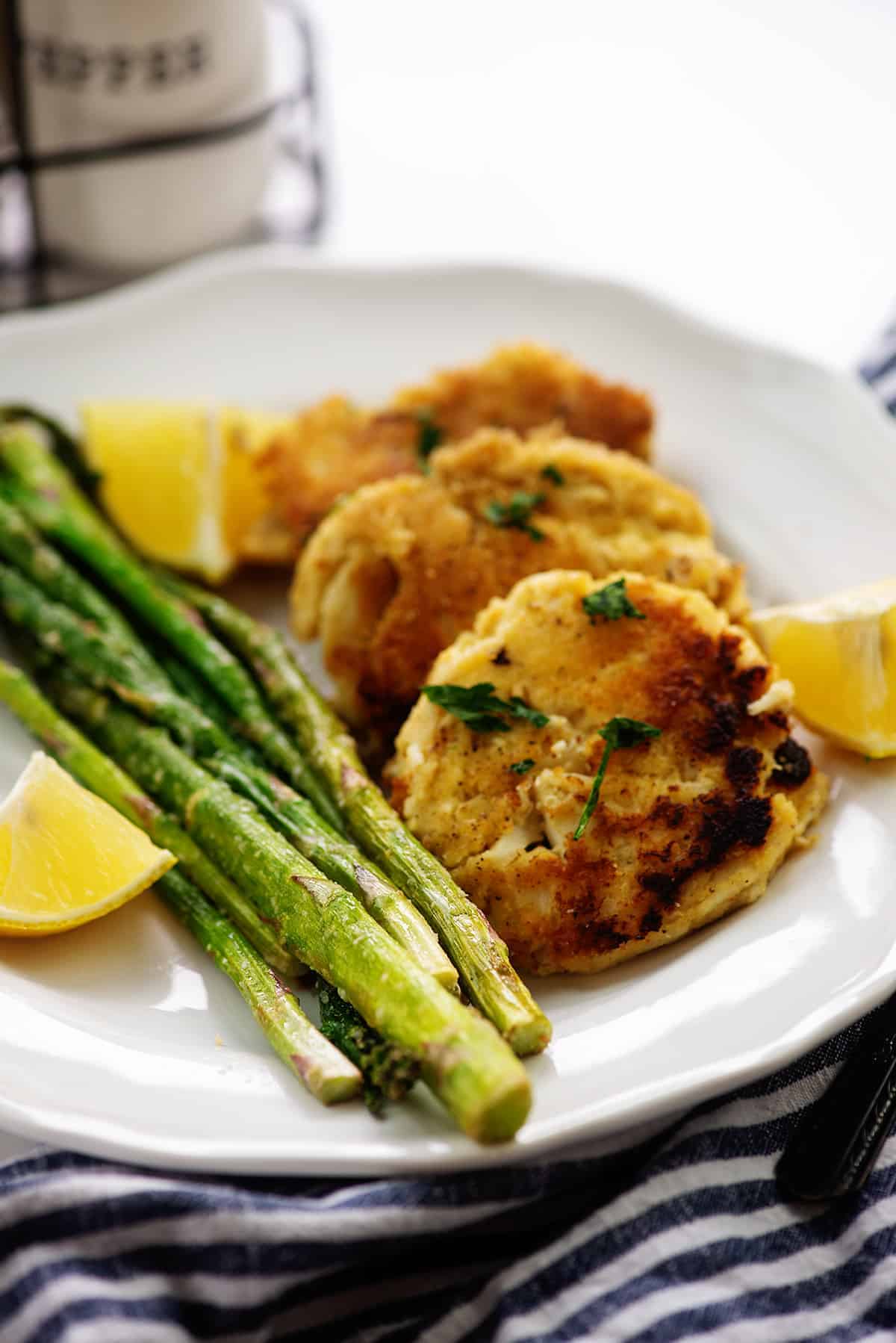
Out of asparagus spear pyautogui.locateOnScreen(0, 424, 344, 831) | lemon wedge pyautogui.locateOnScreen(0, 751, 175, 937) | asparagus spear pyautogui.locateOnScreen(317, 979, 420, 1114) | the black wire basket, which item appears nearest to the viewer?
asparagus spear pyautogui.locateOnScreen(317, 979, 420, 1114)

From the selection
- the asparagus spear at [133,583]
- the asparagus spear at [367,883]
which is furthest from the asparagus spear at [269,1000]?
the asparagus spear at [133,583]

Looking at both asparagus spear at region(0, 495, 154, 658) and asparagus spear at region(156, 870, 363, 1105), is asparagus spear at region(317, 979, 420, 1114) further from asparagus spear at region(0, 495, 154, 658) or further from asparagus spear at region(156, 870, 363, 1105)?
asparagus spear at region(0, 495, 154, 658)

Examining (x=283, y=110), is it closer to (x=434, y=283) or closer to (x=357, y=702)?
(x=434, y=283)

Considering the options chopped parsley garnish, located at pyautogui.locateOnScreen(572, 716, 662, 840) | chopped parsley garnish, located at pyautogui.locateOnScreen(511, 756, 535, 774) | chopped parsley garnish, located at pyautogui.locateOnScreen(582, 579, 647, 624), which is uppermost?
chopped parsley garnish, located at pyautogui.locateOnScreen(582, 579, 647, 624)

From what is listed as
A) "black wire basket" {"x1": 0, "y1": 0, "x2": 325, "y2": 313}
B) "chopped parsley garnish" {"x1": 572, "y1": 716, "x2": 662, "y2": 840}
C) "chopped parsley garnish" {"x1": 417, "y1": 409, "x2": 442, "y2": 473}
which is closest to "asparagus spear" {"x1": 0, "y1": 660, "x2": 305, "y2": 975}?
"chopped parsley garnish" {"x1": 572, "y1": 716, "x2": 662, "y2": 840}

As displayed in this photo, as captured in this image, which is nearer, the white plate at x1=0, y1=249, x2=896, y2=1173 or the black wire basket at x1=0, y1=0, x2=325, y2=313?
the white plate at x1=0, y1=249, x2=896, y2=1173

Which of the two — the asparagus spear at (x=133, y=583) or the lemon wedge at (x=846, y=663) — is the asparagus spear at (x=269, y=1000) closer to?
the asparagus spear at (x=133, y=583)

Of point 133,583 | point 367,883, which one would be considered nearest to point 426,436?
point 133,583
